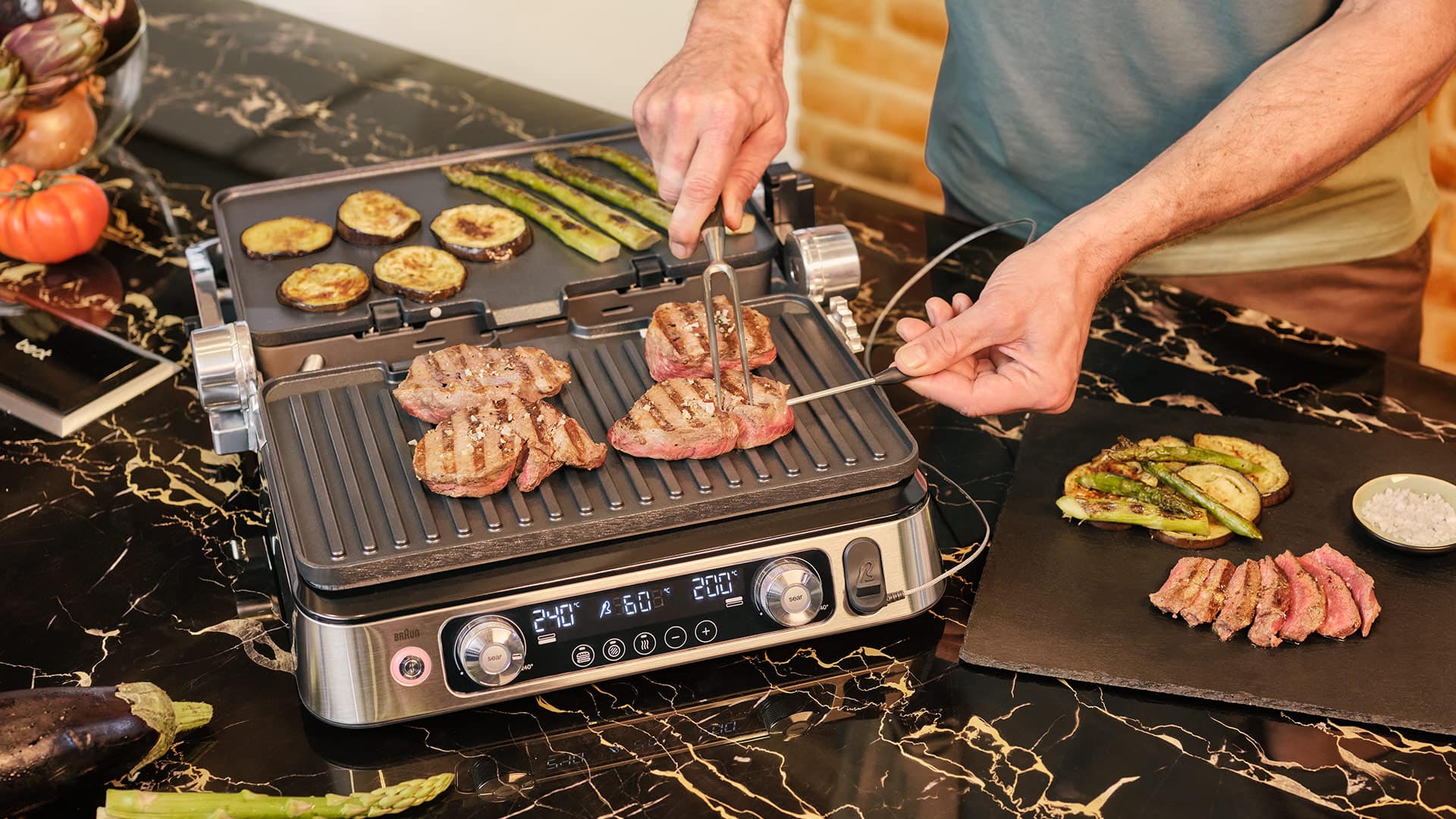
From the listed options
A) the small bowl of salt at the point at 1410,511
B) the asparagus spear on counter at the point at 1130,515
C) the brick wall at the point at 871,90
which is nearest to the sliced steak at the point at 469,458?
the asparagus spear on counter at the point at 1130,515

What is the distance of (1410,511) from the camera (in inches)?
82.5

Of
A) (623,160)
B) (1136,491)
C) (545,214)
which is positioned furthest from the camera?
(623,160)

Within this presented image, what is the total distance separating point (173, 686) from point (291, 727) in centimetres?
20

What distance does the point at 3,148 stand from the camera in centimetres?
279

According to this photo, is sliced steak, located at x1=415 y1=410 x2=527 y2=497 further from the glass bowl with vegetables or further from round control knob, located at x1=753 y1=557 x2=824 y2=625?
the glass bowl with vegetables

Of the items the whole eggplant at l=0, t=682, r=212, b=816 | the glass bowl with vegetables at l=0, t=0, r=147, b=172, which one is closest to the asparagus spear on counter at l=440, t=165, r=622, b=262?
the glass bowl with vegetables at l=0, t=0, r=147, b=172

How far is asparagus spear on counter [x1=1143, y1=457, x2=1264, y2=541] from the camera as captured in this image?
6.79ft

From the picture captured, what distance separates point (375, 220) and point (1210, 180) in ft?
4.63

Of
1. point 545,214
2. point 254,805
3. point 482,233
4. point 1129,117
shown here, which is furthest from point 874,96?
point 254,805

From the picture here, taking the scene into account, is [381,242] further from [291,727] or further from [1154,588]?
[1154,588]

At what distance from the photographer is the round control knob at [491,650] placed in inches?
68.7

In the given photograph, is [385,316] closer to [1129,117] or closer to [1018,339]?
[1018,339]

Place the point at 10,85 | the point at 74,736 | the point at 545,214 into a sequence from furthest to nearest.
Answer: the point at 10,85
the point at 545,214
the point at 74,736

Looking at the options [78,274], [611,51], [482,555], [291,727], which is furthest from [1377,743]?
[611,51]
